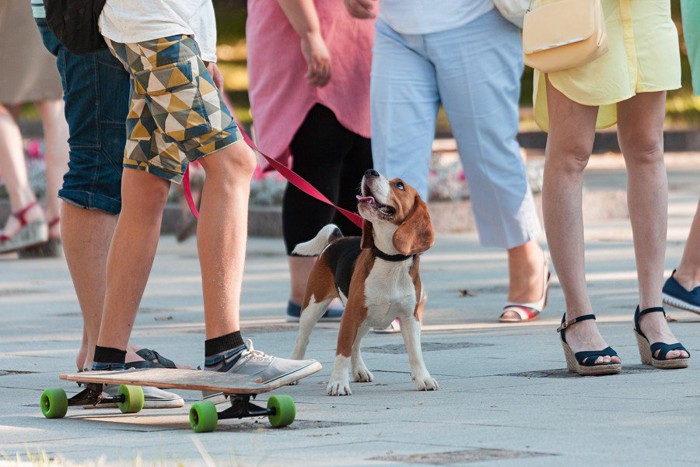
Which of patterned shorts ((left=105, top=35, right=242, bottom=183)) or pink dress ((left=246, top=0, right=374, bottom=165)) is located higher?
patterned shorts ((left=105, top=35, right=242, bottom=183))

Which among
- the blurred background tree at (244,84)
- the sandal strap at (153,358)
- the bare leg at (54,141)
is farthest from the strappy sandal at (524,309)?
the blurred background tree at (244,84)

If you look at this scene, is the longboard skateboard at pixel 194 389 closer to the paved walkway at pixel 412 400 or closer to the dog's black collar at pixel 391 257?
the paved walkway at pixel 412 400

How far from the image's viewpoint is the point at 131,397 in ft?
14.1

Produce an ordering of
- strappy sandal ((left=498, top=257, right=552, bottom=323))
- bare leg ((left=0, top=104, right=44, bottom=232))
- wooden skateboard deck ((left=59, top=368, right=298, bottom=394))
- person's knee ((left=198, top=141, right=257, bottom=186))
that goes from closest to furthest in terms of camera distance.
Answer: wooden skateboard deck ((left=59, top=368, right=298, bottom=394)) < person's knee ((left=198, top=141, right=257, bottom=186)) < strappy sandal ((left=498, top=257, right=552, bottom=323)) < bare leg ((left=0, top=104, right=44, bottom=232))

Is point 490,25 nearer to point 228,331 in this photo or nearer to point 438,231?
point 228,331

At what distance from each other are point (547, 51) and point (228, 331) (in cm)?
155

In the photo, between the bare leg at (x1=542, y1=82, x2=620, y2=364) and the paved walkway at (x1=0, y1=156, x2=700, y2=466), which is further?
the bare leg at (x1=542, y1=82, x2=620, y2=364)

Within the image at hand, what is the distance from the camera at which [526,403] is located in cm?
434

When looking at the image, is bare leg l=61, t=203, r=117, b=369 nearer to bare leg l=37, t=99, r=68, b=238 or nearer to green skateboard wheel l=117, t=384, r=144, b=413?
green skateboard wheel l=117, t=384, r=144, b=413

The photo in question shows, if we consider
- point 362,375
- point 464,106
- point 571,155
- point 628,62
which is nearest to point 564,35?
point 628,62

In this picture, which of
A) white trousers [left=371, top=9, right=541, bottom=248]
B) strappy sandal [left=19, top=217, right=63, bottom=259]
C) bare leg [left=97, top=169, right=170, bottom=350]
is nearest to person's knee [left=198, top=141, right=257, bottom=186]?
bare leg [left=97, top=169, right=170, bottom=350]

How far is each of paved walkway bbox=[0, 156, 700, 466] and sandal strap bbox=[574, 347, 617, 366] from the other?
0.06 meters

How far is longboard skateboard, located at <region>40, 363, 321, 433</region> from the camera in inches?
155

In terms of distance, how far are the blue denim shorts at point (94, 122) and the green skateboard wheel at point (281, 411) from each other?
1309 millimetres
